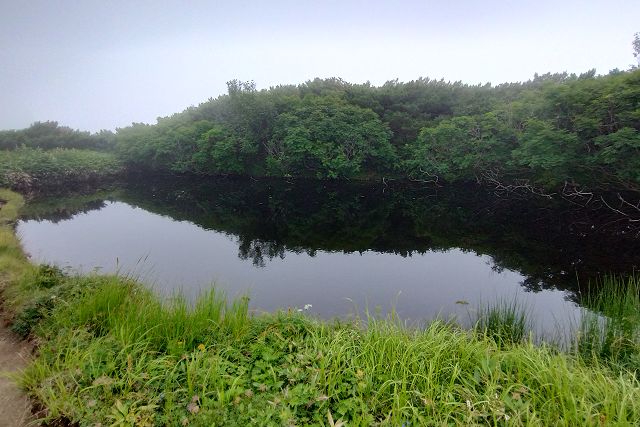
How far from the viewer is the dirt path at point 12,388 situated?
3.17 meters

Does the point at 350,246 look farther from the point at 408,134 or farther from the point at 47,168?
the point at 47,168

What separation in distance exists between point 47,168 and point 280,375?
27.1 metres

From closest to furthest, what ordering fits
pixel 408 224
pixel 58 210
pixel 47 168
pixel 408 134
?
pixel 408 224 → pixel 58 210 → pixel 47 168 → pixel 408 134

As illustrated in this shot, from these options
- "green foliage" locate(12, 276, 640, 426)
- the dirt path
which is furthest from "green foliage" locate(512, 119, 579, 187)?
the dirt path

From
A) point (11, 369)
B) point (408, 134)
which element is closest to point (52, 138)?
point (408, 134)

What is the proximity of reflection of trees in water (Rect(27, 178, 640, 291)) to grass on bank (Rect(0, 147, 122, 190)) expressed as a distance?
5.13 meters

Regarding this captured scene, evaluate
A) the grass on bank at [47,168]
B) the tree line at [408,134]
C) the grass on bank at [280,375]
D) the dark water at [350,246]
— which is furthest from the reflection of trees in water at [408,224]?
the grass on bank at [280,375]

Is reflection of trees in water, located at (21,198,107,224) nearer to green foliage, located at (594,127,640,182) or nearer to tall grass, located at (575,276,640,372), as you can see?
tall grass, located at (575,276,640,372)

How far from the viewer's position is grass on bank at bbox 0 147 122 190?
20.7 m

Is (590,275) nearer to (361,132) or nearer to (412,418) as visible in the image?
(412,418)

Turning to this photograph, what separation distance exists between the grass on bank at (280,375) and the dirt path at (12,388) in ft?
0.42

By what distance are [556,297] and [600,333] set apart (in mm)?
3768

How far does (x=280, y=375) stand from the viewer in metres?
3.46

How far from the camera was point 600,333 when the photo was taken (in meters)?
4.51
